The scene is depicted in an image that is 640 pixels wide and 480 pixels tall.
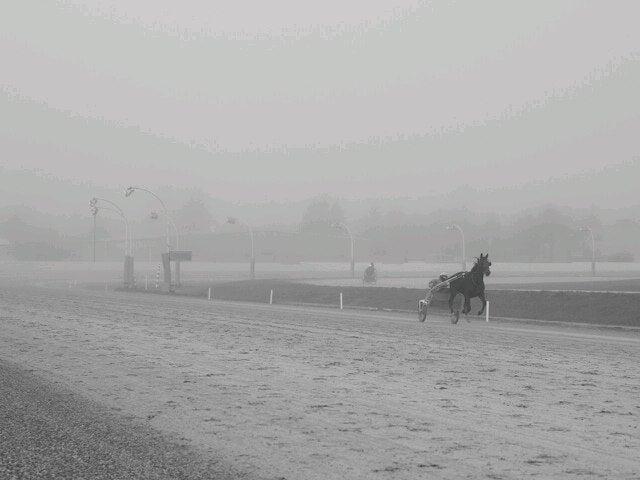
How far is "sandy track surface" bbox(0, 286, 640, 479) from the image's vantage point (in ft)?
23.6

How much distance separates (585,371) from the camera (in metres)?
13.1

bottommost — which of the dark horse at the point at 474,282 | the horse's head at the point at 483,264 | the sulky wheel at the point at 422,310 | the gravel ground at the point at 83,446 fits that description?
the gravel ground at the point at 83,446

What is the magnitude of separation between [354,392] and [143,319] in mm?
15486

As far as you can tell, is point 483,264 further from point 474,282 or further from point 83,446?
point 83,446

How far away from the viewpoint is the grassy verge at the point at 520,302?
26.2 m

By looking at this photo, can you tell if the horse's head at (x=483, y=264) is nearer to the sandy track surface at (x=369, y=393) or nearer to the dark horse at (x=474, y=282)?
the dark horse at (x=474, y=282)

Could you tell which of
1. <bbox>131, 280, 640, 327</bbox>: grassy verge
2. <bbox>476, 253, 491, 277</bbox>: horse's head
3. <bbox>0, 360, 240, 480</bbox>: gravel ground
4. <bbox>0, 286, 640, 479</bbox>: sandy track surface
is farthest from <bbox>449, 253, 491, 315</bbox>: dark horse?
<bbox>0, 360, 240, 480</bbox>: gravel ground

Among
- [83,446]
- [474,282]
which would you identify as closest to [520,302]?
[474,282]

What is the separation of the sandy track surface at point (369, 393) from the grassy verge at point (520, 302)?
16.8 feet

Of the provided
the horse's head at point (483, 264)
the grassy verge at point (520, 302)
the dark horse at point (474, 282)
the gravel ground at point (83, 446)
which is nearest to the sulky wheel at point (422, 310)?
the grassy verge at point (520, 302)

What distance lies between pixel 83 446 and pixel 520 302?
2599cm

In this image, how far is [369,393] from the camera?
35.2ft

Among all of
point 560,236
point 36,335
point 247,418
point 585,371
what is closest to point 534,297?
point 585,371

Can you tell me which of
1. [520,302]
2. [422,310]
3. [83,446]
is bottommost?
[83,446]
